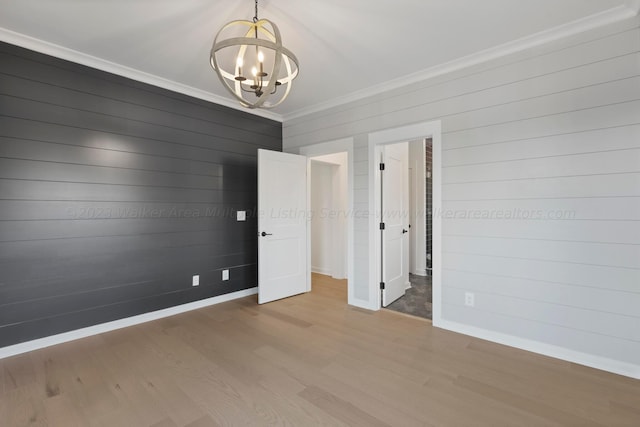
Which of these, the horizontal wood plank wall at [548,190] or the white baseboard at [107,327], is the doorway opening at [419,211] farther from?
the white baseboard at [107,327]

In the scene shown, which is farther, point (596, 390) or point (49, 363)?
point (49, 363)

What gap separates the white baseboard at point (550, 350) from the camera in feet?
7.47

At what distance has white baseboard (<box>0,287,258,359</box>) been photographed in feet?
8.54

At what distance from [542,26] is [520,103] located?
1.95ft

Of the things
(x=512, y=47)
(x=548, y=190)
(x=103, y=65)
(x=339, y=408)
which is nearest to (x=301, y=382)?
(x=339, y=408)

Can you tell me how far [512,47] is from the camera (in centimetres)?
269

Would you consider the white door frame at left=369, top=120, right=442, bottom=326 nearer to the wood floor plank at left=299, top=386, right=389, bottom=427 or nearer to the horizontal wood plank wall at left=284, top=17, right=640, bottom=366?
the horizontal wood plank wall at left=284, top=17, right=640, bottom=366

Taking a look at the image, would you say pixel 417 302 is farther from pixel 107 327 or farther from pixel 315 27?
pixel 107 327

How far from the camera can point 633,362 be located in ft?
7.36

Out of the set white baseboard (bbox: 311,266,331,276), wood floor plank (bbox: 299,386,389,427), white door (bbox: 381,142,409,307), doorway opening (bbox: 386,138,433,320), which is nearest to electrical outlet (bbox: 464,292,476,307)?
white door (bbox: 381,142,409,307)

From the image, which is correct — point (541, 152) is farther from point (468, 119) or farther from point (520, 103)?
point (468, 119)

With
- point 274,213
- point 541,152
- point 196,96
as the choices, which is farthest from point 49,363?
point 541,152

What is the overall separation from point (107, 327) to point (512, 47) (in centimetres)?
475

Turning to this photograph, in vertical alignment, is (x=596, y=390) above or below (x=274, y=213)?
below
